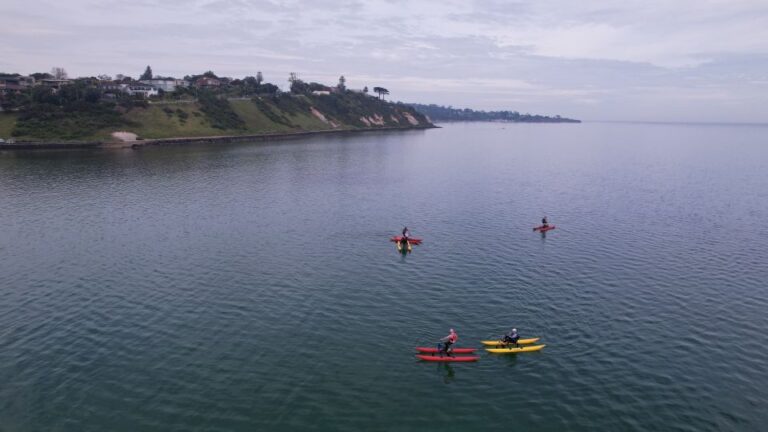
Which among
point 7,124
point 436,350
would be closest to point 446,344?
point 436,350

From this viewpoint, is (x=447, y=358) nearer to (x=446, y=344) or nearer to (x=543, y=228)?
(x=446, y=344)

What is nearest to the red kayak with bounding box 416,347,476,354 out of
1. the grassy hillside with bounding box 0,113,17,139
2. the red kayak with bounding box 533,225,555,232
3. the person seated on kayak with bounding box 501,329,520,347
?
the person seated on kayak with bounding box 501,329,520,347

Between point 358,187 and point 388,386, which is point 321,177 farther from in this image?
point 388,386

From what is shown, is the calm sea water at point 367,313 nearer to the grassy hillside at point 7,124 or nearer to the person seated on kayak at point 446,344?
the person seated on kayak at point 446,344

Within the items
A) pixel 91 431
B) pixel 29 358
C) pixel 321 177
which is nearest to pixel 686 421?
pixel 91 431

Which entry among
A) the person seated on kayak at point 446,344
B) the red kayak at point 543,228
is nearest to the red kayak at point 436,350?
the person seated on kayak at point 446,344

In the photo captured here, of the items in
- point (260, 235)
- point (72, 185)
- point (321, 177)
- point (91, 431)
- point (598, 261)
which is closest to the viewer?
point (91, 431)

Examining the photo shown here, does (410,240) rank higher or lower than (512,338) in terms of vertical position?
higher

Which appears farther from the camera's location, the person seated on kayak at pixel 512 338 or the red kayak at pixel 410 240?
the red kayak at pixel 410 240

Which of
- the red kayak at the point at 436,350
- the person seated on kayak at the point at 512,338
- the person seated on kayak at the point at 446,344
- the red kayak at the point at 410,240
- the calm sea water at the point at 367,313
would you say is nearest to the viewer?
the calm sea water at the point at 367,313
